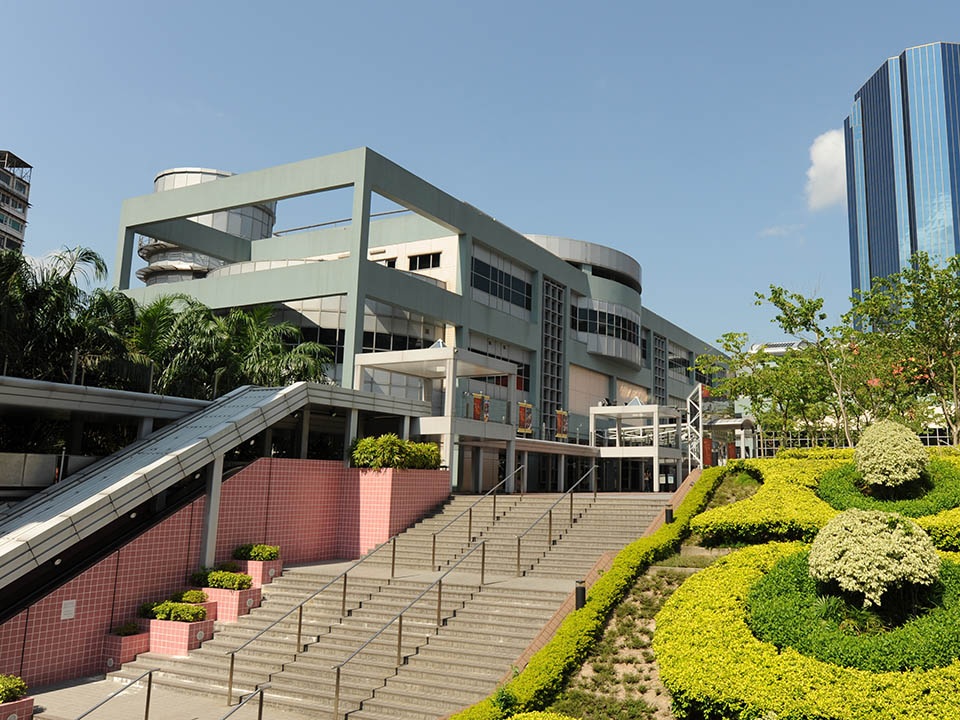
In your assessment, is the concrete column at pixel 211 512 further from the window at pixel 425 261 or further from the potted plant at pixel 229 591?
the window at pixel 425 261

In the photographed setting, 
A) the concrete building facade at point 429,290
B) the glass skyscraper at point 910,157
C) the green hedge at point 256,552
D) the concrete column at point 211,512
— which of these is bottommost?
the green hedge at point 256,552

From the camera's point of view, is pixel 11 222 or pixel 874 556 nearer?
pixel 874 556

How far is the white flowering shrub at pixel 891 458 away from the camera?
1658 cm

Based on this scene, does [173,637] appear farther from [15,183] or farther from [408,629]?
[15,183]

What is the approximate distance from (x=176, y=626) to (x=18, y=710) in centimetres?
379

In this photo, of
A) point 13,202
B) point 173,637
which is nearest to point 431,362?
point 173,637

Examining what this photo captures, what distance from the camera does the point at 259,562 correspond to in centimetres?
1753

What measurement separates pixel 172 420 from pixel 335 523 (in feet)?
18.0

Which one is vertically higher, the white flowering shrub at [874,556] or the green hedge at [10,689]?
the white flowering shrub at [874,556]

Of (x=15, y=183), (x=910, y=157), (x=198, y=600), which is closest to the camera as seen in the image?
(x=198, y=600)

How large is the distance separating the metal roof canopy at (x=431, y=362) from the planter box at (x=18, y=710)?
52.7 feet

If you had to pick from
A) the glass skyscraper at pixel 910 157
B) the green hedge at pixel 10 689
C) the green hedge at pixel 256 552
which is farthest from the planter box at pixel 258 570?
the glass skyscraper at pixel 910 157

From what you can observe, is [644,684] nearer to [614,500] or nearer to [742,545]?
[742,545]

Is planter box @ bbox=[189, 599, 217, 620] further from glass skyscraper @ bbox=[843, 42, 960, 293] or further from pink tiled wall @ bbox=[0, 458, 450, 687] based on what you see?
glass skyscraper @ bbox=[843, 42, 960, 293]
